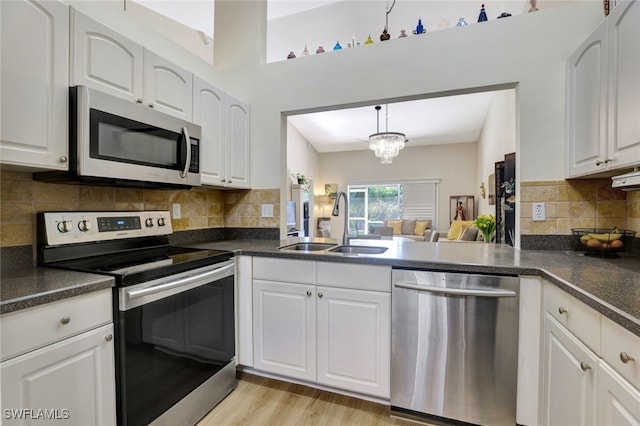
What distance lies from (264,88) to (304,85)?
0.37 metres

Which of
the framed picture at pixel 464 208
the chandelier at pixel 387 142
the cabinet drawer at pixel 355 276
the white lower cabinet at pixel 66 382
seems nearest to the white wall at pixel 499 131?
the framed picture at pixel 464 208

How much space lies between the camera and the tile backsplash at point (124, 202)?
4.36 ft

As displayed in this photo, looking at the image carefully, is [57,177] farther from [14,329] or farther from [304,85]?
[304,85]

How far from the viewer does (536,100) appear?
1.84 metres

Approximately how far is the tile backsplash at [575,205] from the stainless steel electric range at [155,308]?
1.92 metres

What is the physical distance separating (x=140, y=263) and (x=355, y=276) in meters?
1.11

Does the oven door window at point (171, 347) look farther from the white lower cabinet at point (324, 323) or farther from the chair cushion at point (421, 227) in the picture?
the chair cushion at point (421, 227)

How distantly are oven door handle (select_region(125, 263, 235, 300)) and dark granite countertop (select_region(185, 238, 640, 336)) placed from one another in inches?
9.6

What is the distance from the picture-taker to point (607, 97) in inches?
54.6

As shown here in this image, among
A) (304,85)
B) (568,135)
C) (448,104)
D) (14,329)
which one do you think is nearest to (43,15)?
(14,329)

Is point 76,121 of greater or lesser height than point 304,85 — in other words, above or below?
below

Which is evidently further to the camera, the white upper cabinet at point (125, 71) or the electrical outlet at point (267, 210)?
the electrical outlet at point (267, 210)

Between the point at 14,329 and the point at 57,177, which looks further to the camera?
the point at 57,177

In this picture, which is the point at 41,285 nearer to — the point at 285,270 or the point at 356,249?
the point at 285,270
